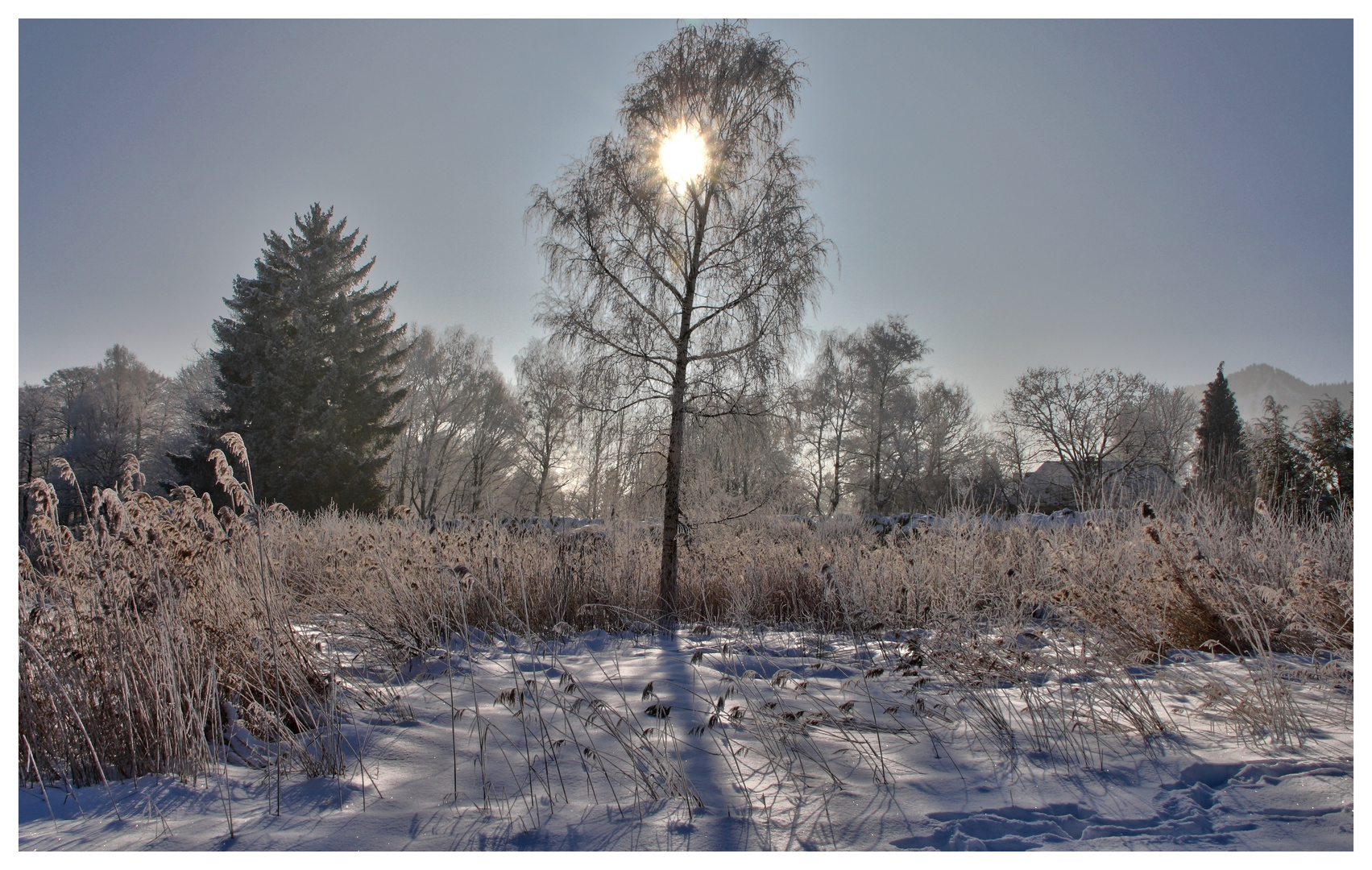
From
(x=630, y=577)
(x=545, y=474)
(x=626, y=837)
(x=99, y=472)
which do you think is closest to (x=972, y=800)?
(x=626, y=837)

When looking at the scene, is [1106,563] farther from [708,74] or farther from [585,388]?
[708,74]

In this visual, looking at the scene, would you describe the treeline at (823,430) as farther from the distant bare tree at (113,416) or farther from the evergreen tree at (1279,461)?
the evergreen tree at (1279,461)

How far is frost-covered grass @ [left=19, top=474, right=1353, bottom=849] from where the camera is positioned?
72.2 inches

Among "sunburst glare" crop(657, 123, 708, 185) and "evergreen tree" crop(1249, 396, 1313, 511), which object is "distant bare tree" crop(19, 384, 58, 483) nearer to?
"sunburst glare" crop(657, 123, 708, 185)

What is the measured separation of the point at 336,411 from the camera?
19328 mm

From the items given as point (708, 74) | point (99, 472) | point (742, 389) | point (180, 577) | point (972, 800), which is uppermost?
point (708, 74)

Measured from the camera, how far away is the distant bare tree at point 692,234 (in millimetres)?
6363

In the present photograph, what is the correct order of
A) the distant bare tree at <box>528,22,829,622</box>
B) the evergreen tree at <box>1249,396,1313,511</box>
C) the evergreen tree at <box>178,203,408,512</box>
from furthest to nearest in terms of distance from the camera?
the evergreen tree at <box>178,203,408,512</box>, the evergreen tree at <box>1249,396,1313,511</box>, the distant bare tree at <box>528,22,829,622</box>

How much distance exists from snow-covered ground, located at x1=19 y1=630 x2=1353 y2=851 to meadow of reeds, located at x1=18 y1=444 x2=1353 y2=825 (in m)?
0.06

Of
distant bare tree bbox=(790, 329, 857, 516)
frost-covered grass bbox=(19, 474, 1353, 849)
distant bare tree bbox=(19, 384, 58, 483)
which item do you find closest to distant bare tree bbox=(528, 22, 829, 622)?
frost-covered grass bbox=(19, 474, 1353, 849)

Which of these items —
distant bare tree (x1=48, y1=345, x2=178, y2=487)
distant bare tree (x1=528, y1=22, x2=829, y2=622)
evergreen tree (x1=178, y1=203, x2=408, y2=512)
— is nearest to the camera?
distant bare tree (x1=528, y1=22, x2=829, y2=622)

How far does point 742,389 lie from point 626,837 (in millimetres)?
4936

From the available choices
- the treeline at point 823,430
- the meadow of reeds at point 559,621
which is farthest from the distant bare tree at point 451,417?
the meadow of reeds at point 559,621

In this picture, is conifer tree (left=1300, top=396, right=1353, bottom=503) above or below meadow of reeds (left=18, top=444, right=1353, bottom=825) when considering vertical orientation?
above
